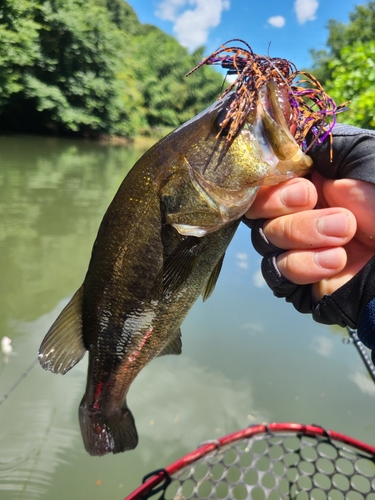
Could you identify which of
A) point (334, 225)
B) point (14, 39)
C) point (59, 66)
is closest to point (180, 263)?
point (334, 225)

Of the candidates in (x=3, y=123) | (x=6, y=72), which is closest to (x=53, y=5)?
(x=6, y=72)

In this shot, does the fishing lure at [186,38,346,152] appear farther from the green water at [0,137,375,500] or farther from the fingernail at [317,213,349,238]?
the green water at [0,137,375,500]

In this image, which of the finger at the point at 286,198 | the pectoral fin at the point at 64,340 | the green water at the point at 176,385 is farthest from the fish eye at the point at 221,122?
the green water at the point at 176,385

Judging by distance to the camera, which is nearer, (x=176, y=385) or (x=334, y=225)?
(x=334, y=225)

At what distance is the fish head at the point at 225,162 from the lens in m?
1.35

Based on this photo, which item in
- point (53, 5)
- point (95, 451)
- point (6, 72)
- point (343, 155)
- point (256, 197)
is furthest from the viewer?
point (53, 5)

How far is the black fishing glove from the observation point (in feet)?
4.70

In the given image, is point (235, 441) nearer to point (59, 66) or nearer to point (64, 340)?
point (64, 340)

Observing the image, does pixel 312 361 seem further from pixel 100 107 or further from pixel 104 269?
pixel 100 107

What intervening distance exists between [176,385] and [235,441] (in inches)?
59.2

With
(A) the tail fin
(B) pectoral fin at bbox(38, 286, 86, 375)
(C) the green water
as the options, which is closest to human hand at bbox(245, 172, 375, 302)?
(B) pectoral fin at bbox(38, 286, 86, 375)

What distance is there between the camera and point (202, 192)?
4.86ft

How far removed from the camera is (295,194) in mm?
1496

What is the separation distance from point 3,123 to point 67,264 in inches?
836
